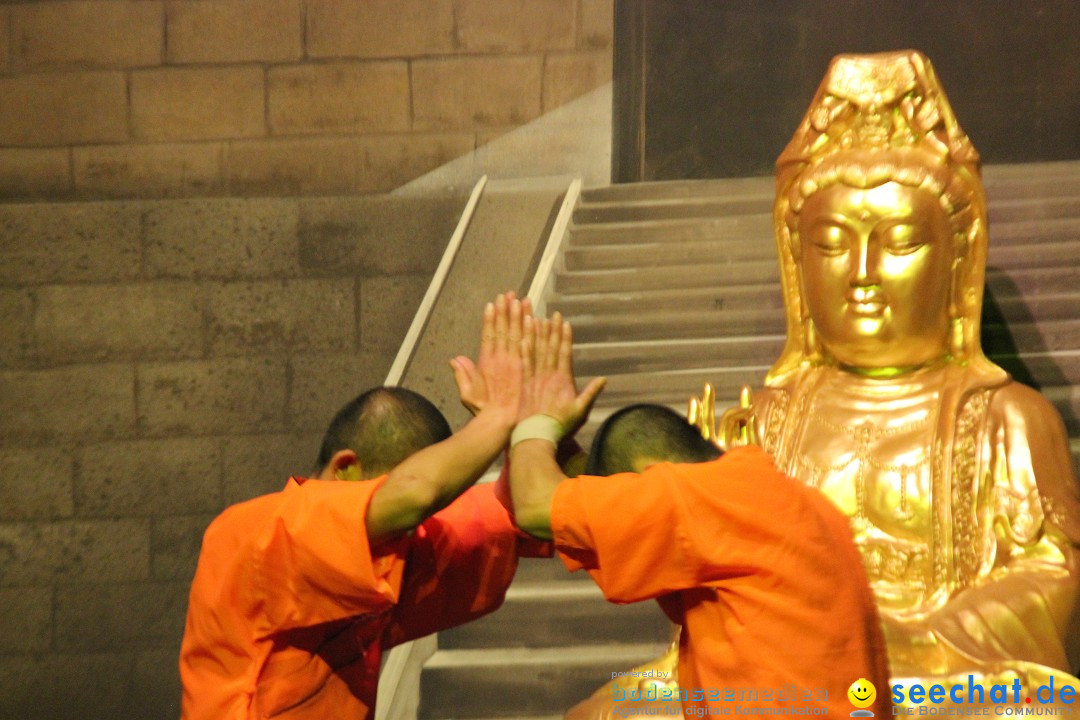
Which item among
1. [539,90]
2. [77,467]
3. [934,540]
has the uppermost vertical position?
[539,90]

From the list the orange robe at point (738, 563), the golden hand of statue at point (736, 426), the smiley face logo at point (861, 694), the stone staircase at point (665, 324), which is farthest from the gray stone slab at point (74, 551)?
the smiley face logo at point (861, 694)

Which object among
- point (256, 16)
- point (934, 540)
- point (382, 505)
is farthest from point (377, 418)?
point (256, 16)

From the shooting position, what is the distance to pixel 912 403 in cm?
319

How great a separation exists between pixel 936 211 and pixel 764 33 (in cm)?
312

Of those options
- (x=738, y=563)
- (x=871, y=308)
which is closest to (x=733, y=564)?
(x=738, y=563)

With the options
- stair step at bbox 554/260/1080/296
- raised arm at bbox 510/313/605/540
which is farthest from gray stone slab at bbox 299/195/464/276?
raised arm at bbox 510/313/605/540

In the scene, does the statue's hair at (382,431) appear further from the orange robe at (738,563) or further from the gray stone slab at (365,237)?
the gray stone slab at (365,237)

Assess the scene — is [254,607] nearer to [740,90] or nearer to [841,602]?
[841,602]

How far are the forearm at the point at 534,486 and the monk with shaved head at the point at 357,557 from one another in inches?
2.3

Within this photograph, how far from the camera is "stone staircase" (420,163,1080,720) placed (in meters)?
3.65

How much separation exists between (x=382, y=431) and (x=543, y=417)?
1.11ft

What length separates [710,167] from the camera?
6.04 m

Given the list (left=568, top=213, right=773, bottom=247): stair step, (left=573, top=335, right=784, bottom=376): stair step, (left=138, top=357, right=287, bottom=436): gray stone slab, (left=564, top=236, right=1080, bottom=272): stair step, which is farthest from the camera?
(left=138, top=357, right=287, bottom=436): gray stone slab

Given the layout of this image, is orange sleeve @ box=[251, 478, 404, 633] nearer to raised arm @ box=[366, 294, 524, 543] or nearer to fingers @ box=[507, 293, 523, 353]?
raised arm @ box=[366, 294, 524, 543]
